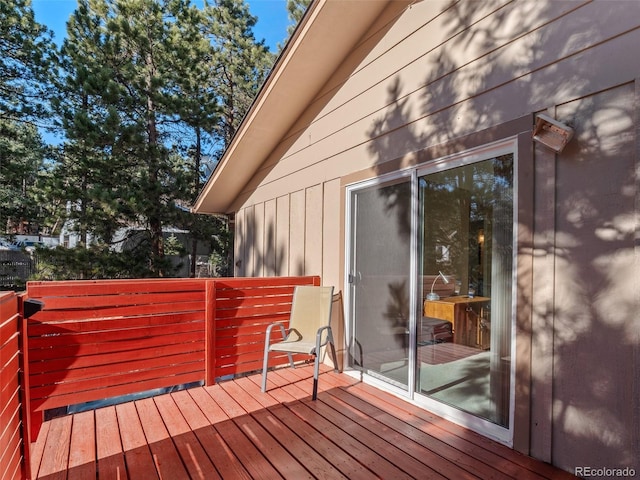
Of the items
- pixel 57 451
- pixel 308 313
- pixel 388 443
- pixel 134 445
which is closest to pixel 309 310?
pixel 308 313

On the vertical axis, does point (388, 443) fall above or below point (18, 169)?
below

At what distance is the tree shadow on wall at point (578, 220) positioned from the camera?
1.85m

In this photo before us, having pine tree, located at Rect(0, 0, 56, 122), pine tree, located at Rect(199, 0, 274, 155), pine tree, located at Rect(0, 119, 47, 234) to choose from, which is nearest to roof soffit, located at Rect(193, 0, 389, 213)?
pine tree, located at Rect(199, 0, 274, 155)

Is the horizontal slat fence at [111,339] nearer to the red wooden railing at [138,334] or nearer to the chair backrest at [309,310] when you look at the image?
the red wooden railing at [138,334]

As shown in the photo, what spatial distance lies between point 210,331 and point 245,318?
0.40 m

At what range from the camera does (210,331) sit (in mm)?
3449

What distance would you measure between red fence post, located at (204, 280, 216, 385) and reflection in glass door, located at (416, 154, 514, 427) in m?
1.97

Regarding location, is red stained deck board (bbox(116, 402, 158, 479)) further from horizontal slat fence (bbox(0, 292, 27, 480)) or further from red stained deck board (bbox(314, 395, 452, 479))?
red stained deck board (bbox(314, 395, 452, 479))

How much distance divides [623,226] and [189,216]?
35.4ft

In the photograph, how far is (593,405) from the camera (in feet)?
6.31

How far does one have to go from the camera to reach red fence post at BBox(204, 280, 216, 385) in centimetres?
344

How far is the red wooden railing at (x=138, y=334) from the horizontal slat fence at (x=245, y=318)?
1cm

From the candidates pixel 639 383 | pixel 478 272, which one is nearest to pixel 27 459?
pixel 478 272

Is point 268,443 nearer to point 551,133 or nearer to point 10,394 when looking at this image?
point 10,394
